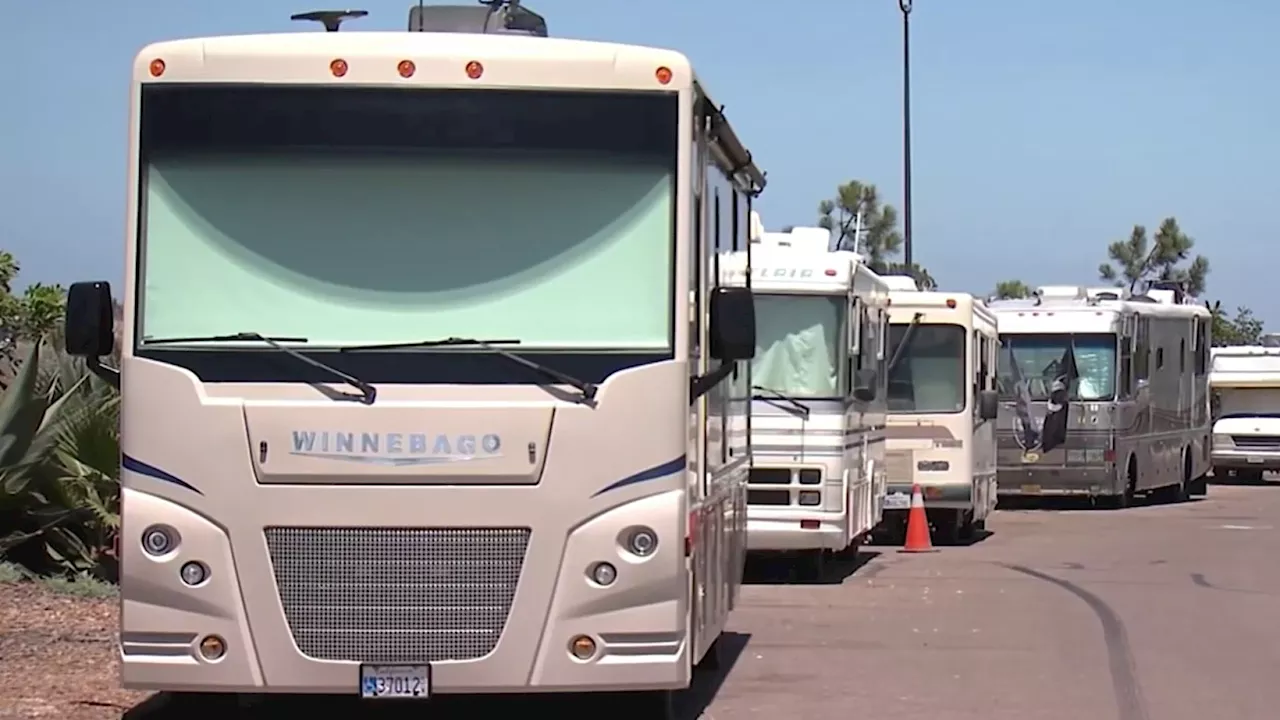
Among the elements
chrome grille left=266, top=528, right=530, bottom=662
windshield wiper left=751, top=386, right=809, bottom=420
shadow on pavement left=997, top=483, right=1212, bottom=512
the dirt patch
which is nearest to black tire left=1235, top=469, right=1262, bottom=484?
shadow on pavement left=997, top=483, right=1212, bottom=512

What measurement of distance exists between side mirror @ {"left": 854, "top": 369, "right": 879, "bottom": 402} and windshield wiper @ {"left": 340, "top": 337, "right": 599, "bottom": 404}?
8853mm

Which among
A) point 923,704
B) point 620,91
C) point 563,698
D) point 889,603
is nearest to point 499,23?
point 620,91

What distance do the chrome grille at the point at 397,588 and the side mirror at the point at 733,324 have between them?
4.32 feet

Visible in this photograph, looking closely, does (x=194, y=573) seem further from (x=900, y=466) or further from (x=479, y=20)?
(x=900, y=466)

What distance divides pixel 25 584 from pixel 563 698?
477 cm

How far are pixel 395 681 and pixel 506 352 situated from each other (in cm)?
153

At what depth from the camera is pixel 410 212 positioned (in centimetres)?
877

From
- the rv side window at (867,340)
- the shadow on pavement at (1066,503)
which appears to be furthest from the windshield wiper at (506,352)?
the shadow on pavement at (1066,503)

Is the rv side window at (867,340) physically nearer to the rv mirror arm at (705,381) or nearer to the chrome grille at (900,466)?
the chrome grille at (900,466)

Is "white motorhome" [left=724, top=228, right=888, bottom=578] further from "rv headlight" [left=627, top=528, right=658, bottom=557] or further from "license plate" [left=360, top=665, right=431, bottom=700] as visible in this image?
"license plate" [left=360, top=665, right=431, bottom=700]

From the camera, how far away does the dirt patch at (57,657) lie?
9836 mm

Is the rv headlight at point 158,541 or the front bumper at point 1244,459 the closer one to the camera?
the rv headlight at point 158,541

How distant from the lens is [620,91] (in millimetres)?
8789

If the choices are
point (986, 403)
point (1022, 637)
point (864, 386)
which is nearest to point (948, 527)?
point (986, 403)
